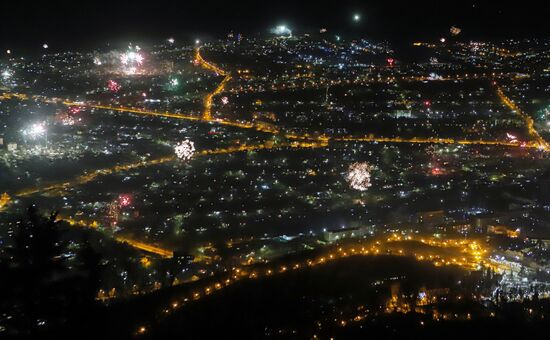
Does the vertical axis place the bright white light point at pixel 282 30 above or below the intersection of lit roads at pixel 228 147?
above

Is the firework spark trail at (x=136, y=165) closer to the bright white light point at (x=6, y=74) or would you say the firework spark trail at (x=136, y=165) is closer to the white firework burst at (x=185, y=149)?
the white firework burst at (x=185, y=149)

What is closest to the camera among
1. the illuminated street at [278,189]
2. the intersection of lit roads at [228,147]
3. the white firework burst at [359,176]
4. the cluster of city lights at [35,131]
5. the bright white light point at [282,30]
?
the illuminated street at [278,189]

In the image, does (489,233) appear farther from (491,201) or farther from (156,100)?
(156,100)

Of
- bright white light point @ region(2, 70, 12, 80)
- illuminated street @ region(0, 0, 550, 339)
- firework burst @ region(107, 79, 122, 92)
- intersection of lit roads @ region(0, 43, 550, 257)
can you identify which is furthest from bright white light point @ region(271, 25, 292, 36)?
bright white light point @ region(2, 70, 12, 80)

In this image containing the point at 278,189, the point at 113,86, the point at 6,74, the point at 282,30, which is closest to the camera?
the point at 278,189

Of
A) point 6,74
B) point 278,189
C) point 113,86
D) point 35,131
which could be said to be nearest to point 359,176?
point 278,189

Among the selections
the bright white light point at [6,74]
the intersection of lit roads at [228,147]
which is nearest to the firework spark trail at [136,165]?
the intersection of lit roads at [228,147]

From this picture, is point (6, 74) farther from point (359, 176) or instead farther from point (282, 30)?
point (359, 176)
